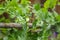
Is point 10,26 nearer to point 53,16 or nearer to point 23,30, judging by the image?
point 23,30

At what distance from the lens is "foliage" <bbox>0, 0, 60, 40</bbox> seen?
0.78m

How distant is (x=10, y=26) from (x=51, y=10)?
20 cm

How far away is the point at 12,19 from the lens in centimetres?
88

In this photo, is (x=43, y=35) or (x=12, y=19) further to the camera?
(x=12, y=19)

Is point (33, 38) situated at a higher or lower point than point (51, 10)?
lower

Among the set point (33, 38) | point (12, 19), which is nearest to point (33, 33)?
point (33, 38)

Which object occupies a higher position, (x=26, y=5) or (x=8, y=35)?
(x=26, y=5)

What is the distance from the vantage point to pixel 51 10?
84 cm

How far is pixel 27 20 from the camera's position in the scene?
798mm

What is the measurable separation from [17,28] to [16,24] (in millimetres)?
30

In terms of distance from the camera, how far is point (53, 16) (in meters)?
0.84

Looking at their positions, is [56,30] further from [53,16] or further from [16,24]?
[16,24]

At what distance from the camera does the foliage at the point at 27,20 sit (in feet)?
2.55

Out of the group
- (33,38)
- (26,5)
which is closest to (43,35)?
(33,38)
